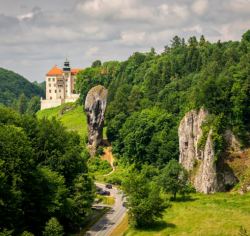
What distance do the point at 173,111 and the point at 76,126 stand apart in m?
37.6

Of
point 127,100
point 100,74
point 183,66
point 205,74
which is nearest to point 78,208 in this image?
point 205,74

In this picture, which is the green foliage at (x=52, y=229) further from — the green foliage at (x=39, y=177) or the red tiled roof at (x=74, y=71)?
the red tiled roof at (x=74, y=71)

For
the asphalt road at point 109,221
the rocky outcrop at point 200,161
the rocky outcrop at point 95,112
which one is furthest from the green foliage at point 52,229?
the rocky outcrop at point 95,112

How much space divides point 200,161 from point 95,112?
1565 inches

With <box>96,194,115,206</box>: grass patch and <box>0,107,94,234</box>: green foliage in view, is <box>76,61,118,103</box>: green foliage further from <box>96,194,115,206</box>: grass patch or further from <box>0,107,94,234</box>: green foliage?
<box>0,107,94,234</box>: green foliage

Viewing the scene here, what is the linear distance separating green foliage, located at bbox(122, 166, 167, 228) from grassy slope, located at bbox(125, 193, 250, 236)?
1.49 metres

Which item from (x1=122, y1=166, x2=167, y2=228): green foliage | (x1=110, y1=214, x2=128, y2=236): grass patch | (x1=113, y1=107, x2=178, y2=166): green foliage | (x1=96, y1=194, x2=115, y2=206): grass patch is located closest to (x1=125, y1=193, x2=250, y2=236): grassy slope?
(x1=122, y1=166, x2=167, y2=228): green foliage

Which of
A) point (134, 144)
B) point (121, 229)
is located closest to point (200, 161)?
point (121, 229)

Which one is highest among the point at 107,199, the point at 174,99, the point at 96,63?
the point at 96,63

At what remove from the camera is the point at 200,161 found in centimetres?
8819

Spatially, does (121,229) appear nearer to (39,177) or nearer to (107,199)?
(39,177)

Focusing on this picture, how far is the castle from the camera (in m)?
180

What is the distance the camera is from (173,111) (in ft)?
386

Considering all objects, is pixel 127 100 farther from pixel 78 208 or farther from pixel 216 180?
pixel 78 208
